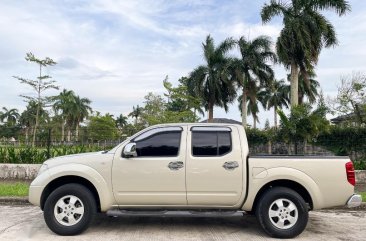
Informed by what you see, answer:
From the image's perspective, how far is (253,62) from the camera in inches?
1533

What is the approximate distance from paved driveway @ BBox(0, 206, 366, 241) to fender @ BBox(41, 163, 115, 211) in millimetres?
526

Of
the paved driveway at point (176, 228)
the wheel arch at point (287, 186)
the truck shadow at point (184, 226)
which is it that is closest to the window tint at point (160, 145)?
the truck shadow at point (184, 226)

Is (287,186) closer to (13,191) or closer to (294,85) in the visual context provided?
(13,191)

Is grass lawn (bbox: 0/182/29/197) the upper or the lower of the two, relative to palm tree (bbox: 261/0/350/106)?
lower

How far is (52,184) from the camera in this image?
624 cm

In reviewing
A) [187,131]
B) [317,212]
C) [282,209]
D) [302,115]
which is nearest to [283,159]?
[282,209]

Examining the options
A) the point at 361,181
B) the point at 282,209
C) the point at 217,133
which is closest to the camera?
the point at 282,209

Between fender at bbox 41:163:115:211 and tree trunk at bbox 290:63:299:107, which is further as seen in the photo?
tree trunk at bbox 290:63:299:107

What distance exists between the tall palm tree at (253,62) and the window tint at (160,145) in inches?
1338

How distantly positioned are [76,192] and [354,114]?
107 ft

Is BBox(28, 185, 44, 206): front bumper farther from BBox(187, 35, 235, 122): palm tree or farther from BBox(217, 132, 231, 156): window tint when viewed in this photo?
BBox(187, 35, 235, 122): palm tree

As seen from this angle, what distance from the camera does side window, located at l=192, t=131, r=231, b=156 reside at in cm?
613

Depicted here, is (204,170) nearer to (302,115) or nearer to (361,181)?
(361,181)

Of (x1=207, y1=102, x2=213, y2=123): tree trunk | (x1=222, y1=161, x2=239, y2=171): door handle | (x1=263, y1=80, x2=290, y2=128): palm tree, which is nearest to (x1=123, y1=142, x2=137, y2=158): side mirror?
(x1=222, y1=161, x2=239, y2=171): door handle
